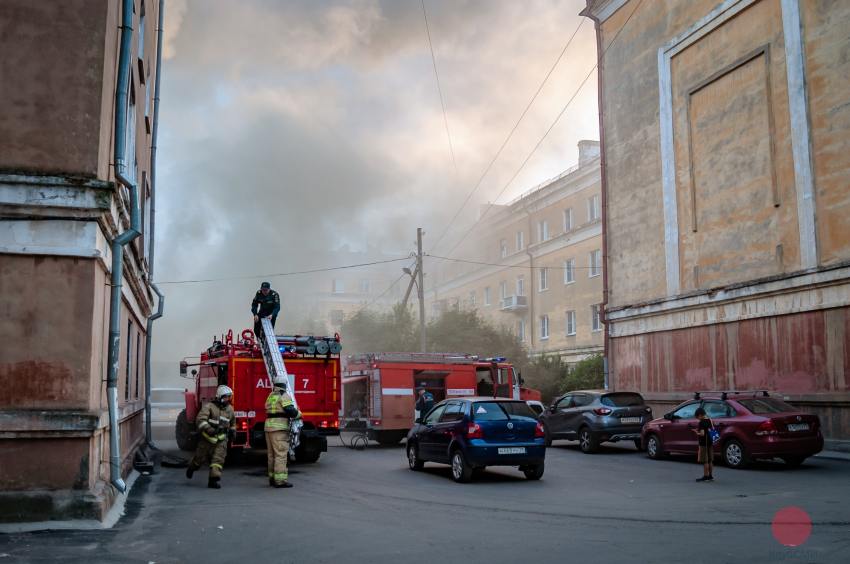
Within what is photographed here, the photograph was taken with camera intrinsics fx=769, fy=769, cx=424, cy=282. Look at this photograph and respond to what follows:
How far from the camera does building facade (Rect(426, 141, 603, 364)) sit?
3847 centimetres

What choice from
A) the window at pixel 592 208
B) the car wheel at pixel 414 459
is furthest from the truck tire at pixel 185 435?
the window at pixel 592 208

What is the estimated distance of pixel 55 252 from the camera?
26.6 ft

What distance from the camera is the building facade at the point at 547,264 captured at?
38469 millimetres

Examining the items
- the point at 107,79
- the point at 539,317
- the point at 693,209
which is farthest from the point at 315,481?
the point at 539,317

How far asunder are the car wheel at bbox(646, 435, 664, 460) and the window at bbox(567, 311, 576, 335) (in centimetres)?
2391

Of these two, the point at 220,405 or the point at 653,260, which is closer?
the point at 220,405

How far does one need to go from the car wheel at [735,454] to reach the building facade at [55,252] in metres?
10.2

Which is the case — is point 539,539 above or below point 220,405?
below

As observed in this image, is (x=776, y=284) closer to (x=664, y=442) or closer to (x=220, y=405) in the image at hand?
(x=664, y=442)

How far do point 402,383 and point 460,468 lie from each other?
26.6 feet

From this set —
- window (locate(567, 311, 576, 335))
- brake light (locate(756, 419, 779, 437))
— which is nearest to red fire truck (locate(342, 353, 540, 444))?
brake light (locate(756, 419, 779, 437))

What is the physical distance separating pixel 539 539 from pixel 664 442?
344 inches

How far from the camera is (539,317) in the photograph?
141 ft

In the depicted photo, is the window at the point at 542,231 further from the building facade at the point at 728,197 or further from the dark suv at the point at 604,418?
the dark suv at the point at 604,418
